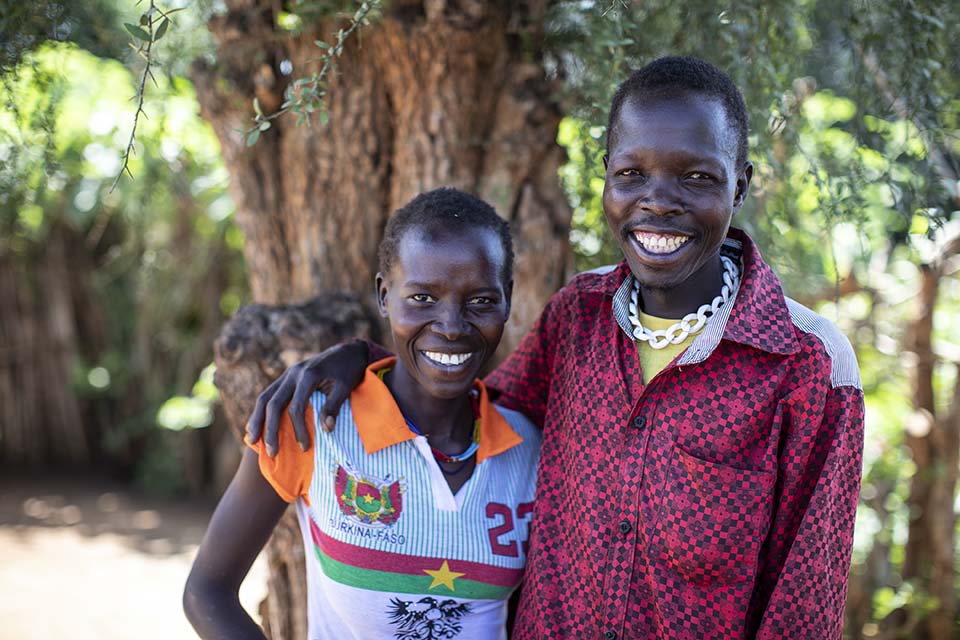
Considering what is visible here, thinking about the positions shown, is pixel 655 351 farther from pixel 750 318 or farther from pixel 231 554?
pixel 231 554

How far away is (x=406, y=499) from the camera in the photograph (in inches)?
78.5

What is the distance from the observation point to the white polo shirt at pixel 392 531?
1925 mm

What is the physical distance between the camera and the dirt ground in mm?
4453

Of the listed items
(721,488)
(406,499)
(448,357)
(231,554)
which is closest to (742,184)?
(721,488)

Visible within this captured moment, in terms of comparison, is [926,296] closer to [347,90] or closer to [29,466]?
[347,90]

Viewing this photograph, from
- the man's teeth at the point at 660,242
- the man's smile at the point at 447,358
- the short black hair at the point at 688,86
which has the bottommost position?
the man's smile at the point at 447,358

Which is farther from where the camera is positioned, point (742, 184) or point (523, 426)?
point (523, 426)

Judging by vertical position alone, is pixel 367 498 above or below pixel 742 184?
below

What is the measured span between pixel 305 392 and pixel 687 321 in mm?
898

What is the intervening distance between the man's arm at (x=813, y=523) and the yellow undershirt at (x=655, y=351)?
28 cm

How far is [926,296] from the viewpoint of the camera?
3.56m

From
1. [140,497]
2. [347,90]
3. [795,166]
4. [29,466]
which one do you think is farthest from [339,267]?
[29,466]

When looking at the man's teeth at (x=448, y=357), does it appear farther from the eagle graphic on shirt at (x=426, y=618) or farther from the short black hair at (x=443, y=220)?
the eagle graphic on shirt at (x=426, y=618)

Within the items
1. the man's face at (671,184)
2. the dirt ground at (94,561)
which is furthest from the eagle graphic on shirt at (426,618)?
the dirt ground at (94,561)
